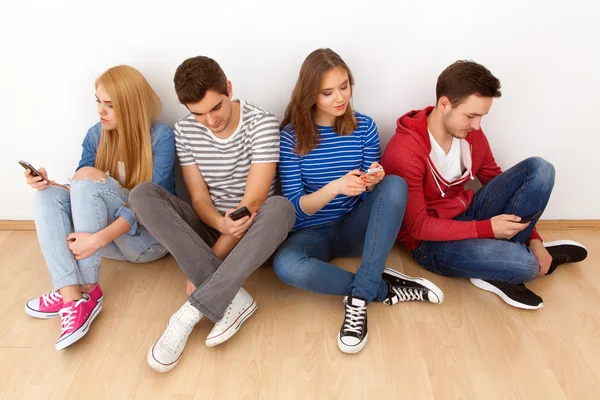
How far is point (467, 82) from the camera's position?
1684 millimetres

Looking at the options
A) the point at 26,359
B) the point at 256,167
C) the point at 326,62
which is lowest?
the point at 26,359

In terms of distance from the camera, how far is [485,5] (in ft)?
5.94

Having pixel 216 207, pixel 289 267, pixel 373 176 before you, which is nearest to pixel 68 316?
pixel 216 207

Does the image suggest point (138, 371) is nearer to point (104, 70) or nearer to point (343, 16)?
point (104, 70)

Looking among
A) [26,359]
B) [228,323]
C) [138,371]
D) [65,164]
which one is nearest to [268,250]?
[228,323]

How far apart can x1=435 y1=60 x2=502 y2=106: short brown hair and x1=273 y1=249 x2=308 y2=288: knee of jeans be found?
0.75 m

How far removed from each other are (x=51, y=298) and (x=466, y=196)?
1.56m

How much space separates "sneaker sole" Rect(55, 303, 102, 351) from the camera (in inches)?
64.3

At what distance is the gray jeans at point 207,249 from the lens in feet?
5.38

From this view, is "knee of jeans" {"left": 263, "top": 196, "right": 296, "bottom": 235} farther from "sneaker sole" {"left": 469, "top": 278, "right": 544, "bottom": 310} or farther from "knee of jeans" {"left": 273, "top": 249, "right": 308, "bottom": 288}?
"sneaker sole" {"left": 469, "top": 278, "right": 544, "bottom": 310}

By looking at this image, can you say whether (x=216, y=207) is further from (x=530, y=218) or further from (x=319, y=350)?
(x=530, y=218)

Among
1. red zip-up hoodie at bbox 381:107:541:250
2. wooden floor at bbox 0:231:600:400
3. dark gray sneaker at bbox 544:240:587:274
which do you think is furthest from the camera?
dark gray sneaker at bbox 544:240:587:274

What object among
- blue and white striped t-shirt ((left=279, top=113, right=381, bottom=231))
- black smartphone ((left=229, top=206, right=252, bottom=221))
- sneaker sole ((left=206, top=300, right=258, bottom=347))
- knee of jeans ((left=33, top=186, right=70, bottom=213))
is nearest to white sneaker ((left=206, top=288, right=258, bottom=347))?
sneaker sole ((left=206, top=300, right=258, bottom=347))

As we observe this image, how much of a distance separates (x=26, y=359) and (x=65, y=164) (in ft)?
2.72
